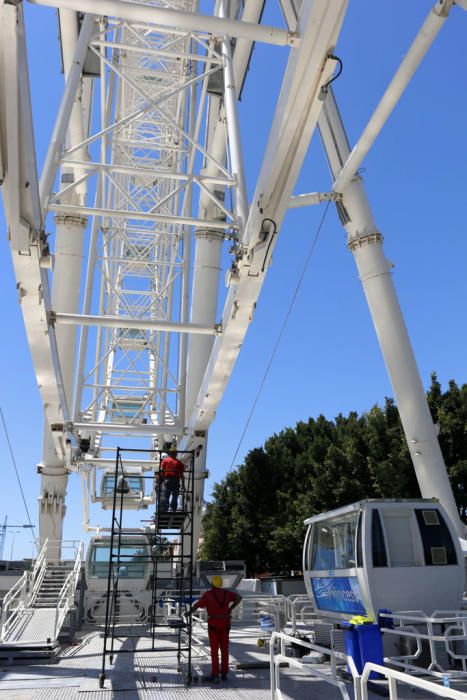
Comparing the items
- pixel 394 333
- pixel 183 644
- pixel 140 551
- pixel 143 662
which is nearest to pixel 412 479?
pixel 394 333

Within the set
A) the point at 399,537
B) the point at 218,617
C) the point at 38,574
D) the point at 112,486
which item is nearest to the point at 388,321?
the point at 399,537

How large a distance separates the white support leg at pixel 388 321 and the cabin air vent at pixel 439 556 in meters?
8.37

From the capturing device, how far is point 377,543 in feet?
35.4

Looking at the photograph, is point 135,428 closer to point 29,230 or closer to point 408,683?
point 29,230

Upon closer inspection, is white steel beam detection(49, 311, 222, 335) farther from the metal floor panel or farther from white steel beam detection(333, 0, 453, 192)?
the metal floor panel

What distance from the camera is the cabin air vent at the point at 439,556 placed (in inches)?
432

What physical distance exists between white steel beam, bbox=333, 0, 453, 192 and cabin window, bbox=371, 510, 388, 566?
9.25 m

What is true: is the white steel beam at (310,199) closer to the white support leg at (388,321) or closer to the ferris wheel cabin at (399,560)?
the white support leg at (388,321)

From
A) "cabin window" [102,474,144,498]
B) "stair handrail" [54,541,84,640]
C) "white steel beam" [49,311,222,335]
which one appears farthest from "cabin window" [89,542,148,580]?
"cabin window" [102,474,144,498]

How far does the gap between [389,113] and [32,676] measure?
1372 cm

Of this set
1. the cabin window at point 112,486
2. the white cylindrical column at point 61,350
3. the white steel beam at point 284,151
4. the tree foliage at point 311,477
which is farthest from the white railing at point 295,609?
the cabin window at point 112,486

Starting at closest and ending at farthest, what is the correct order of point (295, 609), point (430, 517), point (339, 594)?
point (430, 517), point (339, 594), point (295, 609)

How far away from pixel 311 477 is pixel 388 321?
18.2m

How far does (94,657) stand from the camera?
13.0m
